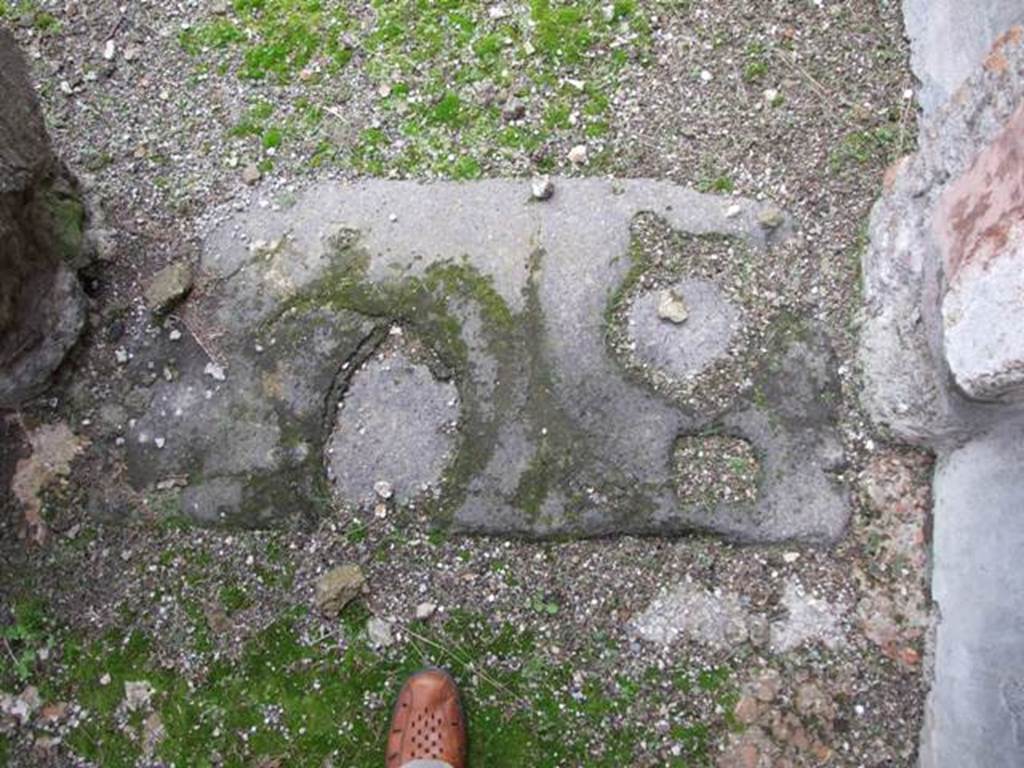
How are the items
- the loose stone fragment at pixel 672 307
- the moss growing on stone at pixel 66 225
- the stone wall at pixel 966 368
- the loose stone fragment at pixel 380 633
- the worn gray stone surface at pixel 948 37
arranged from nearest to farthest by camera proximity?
1. the stone wall at pixel 966 368
2. the worn gray stone surface at pixel 948 37
3. the loose stone fragment at pixel 380 633
4. the loose stone fragment at pixel 672 307
5. the moss growing on stone at pixel 66 225

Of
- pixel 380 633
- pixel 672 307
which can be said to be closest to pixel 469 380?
pixel 672 307

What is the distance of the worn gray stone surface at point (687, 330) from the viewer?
2.55m

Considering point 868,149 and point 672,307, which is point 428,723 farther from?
point 868,149

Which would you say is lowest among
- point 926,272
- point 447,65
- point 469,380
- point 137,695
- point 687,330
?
point 137,695

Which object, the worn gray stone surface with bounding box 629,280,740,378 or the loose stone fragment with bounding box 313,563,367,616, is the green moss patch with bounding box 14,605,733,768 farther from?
the worn gray stone surface with bounding box 629,280,740,378

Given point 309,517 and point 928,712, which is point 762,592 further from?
point 309,517

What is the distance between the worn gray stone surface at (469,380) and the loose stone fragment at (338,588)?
0.19 meters

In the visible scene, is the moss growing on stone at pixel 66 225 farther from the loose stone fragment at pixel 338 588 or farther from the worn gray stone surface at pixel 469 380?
the loose stone fragment at pixel 338 588

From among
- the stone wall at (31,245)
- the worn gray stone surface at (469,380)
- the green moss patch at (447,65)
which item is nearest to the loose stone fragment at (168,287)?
the worn gray stone surface at (469,380)

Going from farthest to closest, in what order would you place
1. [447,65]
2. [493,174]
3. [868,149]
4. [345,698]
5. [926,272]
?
[447,65]
[493,174]
[868,149]
[345,698]
[926,272]

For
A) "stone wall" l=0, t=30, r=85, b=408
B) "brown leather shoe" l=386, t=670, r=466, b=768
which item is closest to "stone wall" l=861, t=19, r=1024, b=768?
"brown leather shoe" l=386, t=670, r=466, b=768

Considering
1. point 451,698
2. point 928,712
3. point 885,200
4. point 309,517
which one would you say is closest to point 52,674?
point 309,517

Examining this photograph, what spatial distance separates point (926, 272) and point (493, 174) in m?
1.25

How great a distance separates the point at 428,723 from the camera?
2322 millimetres
